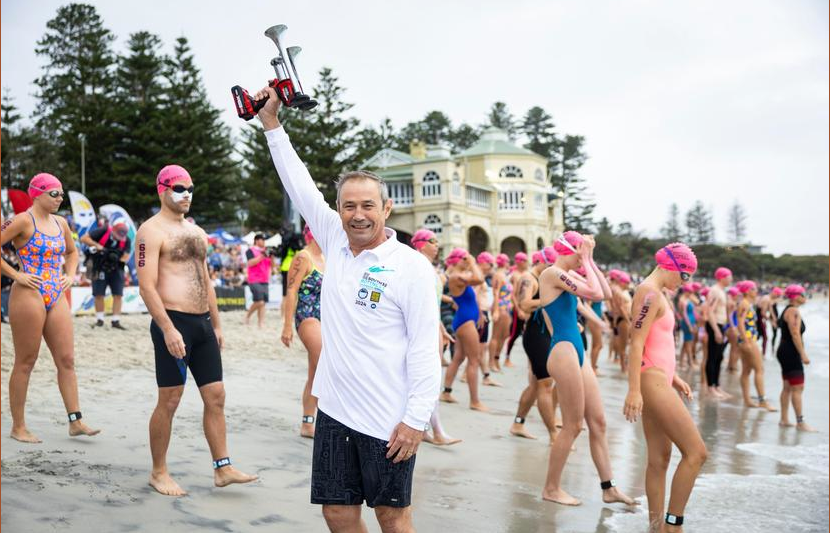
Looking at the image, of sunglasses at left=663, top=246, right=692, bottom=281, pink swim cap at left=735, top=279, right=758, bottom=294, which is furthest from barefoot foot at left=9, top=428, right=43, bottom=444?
pink swim cap at left=735, top=279, right=758, bottom=294

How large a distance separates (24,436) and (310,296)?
233 centimetres

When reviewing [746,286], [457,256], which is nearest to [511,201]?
[746,286]

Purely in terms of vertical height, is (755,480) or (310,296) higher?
(310,296)

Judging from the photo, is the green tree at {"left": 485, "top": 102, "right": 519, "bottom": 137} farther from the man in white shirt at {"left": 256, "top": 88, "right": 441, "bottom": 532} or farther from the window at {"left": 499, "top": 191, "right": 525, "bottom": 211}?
the man in white shirt at {"left": 256, "top": 88, "right": 441, "bottom": 532}

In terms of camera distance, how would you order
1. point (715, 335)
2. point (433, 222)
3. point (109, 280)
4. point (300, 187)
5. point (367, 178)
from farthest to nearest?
point (433, 222), point (715, 335), point (109, 280), point (300, 187), point (367, 178)

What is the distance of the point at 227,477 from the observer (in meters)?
4.62

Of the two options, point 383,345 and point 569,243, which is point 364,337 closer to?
point 383,345

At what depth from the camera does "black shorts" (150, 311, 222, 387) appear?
14.8ft

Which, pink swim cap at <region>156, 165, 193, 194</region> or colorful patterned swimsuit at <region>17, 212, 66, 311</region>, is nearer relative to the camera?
pink swim cap at <region>156, 165, 193, 194</region>

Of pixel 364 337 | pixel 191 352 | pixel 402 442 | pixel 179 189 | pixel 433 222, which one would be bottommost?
pixel 402 442

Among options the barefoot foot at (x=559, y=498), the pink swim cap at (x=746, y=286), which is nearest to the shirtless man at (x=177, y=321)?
the barefoot foot at (x=559, y=498)

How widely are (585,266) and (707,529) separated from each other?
203cm

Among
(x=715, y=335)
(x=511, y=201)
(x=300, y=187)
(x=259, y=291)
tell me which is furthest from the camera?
(x=511, y=201)

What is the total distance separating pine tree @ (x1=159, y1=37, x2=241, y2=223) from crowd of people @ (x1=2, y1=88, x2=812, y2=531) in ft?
111
